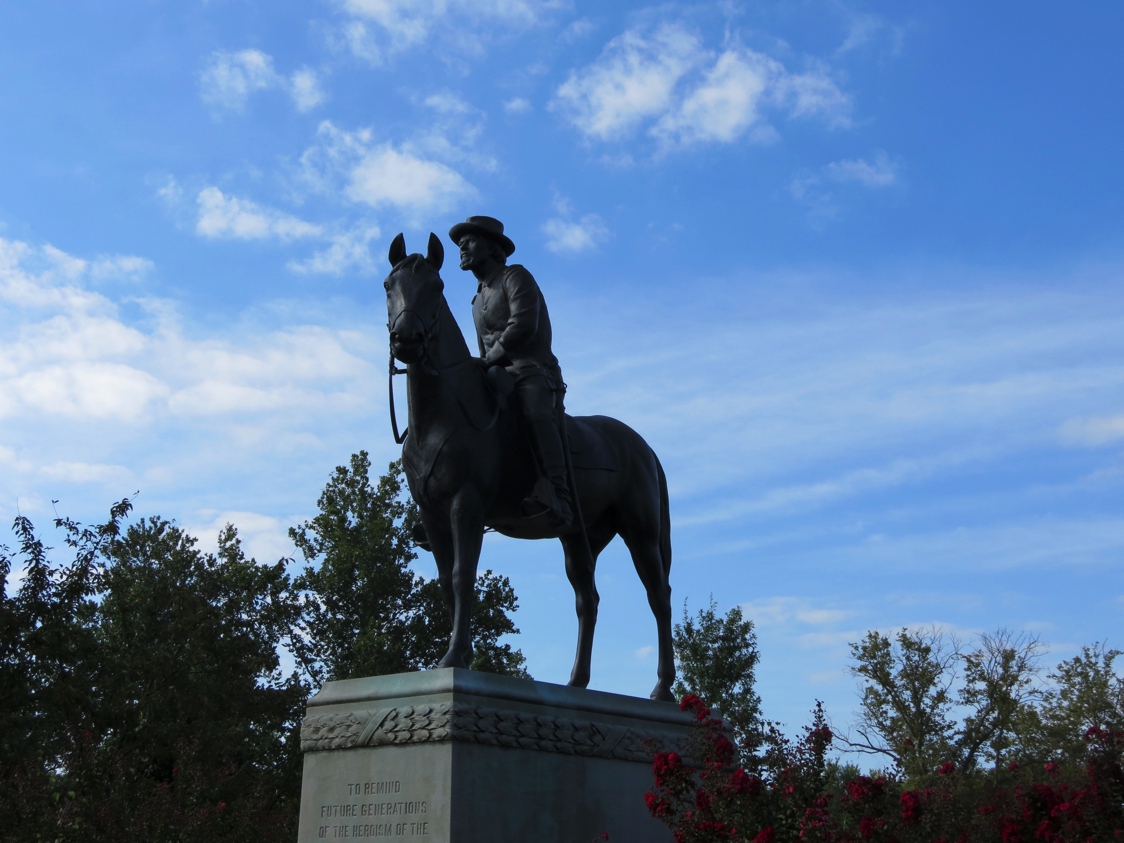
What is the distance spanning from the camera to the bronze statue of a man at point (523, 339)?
9320mm

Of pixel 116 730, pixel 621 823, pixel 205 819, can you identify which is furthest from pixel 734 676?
pixel 621 823

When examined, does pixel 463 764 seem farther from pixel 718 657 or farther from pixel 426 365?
pixel 718 657

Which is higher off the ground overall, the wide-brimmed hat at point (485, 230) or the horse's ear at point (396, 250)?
the wide-brimmed hat at point (485, 230)

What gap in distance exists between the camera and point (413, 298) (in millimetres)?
8625

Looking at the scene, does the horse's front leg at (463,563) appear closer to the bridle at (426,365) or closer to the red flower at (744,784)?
the bridle at (426,365)

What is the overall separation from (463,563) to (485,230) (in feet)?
10.1

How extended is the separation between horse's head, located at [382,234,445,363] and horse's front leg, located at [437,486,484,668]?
1138mm

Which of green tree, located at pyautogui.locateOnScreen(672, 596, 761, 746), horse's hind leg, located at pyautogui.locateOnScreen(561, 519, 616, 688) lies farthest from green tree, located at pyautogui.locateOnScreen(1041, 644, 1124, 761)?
horse's hind leg, located at pyautogui.locateOnScreen(561, 519, 616, 688)

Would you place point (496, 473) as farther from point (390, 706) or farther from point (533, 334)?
point (390, 706)

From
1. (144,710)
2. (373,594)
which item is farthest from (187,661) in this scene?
(373,594)

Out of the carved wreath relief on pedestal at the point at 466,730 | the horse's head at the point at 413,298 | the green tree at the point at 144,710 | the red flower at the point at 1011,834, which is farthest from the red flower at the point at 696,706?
the green tree at the point at 144,710

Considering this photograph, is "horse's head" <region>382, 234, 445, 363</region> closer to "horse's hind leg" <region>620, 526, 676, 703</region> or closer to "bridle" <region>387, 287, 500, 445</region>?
"bridle" <region>387, 287, 500, 445</region>

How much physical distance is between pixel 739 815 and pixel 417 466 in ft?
11.3

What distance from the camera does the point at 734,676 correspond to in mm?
39000
